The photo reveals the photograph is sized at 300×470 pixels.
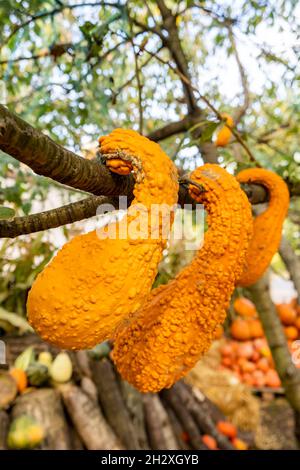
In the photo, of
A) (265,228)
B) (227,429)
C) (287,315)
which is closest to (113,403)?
(227,429)

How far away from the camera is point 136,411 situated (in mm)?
2908

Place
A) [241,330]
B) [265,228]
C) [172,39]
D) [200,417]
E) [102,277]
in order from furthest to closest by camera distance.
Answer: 1. [241,330]
2. [200,417]
3. [172,39]
4. [265,228]
5. [102,277]

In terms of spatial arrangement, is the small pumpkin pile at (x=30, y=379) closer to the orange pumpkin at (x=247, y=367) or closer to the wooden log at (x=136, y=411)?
the wooden log at (x=136, y=411)

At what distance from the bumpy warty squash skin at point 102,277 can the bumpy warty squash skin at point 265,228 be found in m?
0.50

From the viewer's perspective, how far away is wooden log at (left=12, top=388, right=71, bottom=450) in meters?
2.41

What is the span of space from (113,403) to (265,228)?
198cm

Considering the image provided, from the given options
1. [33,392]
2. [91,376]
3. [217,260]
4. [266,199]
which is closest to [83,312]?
[217,260]

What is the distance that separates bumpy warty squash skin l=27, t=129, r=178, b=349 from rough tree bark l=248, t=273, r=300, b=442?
1.31 m

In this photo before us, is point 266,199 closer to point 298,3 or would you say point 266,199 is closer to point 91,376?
point 298,3

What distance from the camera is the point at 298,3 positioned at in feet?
6.04

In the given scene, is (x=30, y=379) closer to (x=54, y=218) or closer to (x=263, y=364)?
(x=54, y=218)

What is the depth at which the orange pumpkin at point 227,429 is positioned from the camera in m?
3.45

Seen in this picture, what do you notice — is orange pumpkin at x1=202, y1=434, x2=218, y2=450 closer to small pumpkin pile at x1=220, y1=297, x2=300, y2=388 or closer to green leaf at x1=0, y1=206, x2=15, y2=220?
small pumpkin pile at x1=220, y1=297, x2=300, y2=388

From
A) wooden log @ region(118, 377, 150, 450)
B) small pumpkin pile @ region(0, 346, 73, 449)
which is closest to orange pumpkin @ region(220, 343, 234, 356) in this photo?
wooden log @ region(118, 377, 150, 450)
